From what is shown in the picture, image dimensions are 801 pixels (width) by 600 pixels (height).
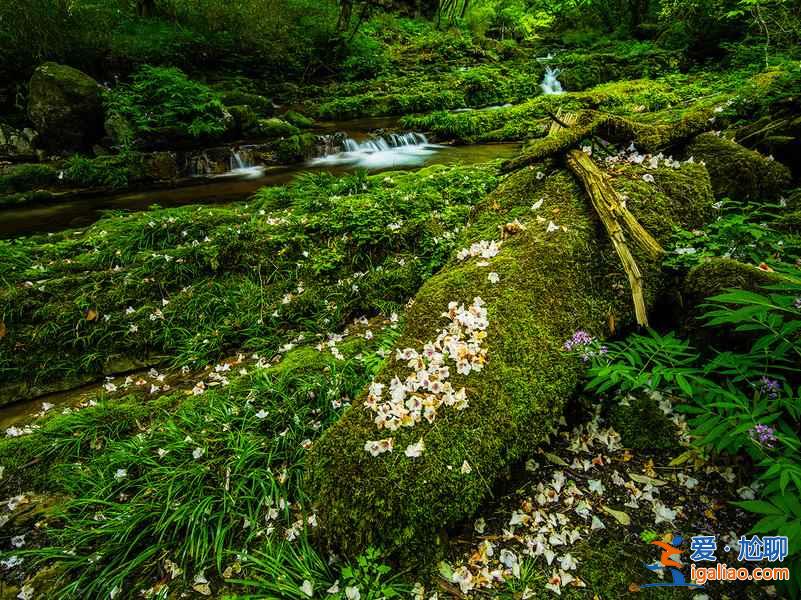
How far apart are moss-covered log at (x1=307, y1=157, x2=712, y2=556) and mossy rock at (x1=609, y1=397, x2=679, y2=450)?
1.90 feet

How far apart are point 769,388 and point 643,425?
899 mm

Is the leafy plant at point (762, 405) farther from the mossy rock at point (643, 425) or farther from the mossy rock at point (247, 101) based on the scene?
the mossy rock at point (247, 101)

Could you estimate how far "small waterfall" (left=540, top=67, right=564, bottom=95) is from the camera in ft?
54.6

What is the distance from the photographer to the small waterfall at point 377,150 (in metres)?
11.0

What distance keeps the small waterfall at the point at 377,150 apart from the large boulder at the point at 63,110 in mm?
6312

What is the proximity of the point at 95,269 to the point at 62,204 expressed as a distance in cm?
533

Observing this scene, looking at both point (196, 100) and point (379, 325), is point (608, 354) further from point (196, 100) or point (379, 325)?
point (196, 100)

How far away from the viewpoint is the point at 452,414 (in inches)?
86.0

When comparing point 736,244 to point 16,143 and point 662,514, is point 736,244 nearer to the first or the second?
point 662,514

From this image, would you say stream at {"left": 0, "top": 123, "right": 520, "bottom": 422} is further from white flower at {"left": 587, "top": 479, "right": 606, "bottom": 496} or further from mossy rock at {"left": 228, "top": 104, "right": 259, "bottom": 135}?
white flower at {"left": 587, "top": 479, "right": 606, "bottom": 496}

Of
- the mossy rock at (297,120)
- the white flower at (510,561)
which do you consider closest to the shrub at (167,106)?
the mossy rock at (297,120)

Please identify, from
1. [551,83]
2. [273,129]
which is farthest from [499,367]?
[551,83]

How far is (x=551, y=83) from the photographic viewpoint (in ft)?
56.5

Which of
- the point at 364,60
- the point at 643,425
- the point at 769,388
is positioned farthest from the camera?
the point at 364,60
